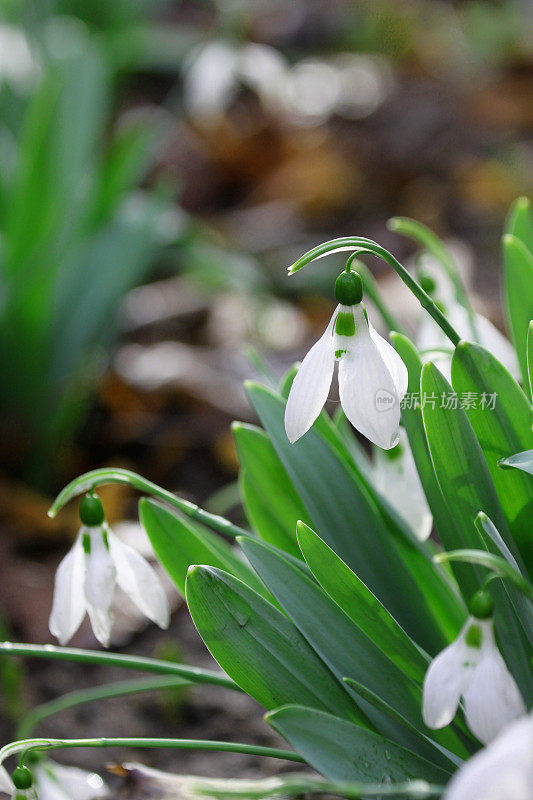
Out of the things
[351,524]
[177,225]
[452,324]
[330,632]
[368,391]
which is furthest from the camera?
[177,225]

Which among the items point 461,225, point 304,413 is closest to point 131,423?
point 304,413

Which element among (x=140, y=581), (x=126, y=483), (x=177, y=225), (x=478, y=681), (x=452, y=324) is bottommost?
(x=478, y=681)

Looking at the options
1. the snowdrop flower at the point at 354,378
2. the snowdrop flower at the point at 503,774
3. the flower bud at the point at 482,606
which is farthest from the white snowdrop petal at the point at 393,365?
the snowdrop flower at the point at 503,774

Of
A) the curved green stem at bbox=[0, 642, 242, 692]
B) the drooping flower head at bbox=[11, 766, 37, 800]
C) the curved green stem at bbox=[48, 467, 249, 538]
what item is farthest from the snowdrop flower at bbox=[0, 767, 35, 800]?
the curved green stem at bbox=[48, 467, 249, 538]

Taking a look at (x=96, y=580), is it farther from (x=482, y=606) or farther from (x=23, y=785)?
(x=482, y=606)

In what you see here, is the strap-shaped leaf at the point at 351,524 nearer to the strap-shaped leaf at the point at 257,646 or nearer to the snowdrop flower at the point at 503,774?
the strap-shaped leaf at the point at 257,646

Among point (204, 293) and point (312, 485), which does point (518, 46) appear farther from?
point (312, 485)

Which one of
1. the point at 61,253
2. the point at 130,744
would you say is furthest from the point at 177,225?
the point at 130,744

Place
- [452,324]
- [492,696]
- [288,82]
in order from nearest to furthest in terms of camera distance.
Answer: [492,696] → [452,324] → [288,82]
